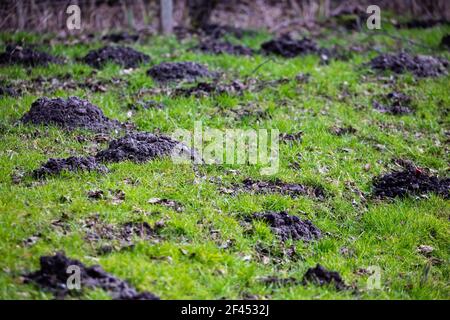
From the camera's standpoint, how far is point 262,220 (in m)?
6.66

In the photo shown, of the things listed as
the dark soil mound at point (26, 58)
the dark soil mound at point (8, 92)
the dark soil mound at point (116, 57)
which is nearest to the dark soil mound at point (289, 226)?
the dark soil mound at point (8, 92)

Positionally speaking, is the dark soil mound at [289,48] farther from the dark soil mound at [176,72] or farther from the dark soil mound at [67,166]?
the dark soil mound at [67,166]

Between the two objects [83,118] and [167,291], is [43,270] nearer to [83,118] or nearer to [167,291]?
[167,291]

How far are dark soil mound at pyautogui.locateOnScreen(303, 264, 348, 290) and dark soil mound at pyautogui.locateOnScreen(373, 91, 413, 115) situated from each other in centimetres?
503

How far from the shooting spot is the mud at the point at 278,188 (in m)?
7.32

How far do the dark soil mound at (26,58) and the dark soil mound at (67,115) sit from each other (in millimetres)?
2360

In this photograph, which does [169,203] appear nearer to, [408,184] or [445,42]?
[408,184]

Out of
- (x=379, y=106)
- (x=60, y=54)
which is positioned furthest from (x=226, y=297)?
(x=60, y=54)

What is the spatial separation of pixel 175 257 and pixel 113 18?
30.9 ft

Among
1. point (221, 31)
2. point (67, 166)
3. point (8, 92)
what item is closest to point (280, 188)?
point (67, 166)

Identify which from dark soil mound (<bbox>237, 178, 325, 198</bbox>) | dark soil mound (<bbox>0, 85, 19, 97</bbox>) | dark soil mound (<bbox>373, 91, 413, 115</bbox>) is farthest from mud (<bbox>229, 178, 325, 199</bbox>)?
dark soil mound (<bbox>0, 85, 19, 97</bbox>)

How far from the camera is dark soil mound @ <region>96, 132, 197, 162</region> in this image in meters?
7.45

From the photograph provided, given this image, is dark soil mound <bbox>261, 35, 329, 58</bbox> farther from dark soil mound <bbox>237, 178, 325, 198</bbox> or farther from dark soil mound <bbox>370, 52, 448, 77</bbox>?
dark soil mound <bbox>237, 178, 325, 198</bbox>

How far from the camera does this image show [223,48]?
479 inches
